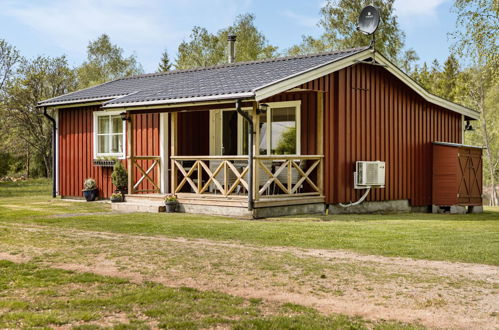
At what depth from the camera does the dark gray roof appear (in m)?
12.7

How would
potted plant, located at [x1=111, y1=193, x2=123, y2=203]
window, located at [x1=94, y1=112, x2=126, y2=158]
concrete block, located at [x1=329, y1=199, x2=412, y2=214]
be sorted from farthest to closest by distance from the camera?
window, located at [x1=94, y1=112, x2=126, y2=158]
potted plant, located at [x1=111, y1=193, x2=123, y2=203]
concrete block, located at [x1=329, y1=199, x2=412, y2=214]

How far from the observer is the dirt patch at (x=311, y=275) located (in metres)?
5.18

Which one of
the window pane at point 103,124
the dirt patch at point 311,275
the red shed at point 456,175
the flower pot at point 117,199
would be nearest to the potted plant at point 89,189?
the window pane at point 103,124

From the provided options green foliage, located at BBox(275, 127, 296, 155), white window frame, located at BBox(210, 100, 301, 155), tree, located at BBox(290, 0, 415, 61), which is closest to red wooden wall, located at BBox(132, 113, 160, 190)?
white window frame, located at BBox(210, 100, 301, 155)

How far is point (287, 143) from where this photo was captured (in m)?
14.5

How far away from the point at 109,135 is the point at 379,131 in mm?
7057

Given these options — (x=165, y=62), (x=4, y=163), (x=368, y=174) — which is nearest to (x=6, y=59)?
(x=4, y=163)

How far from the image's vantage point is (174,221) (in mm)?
11359

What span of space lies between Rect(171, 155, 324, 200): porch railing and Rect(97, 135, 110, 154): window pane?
314cm

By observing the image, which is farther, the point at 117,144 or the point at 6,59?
the point at 6,59

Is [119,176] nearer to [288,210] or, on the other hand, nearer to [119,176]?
[119,176]

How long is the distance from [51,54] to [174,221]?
2605cm

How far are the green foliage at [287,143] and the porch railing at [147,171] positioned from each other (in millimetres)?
2960

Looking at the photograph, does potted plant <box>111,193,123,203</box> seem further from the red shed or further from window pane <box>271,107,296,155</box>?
the red shed
